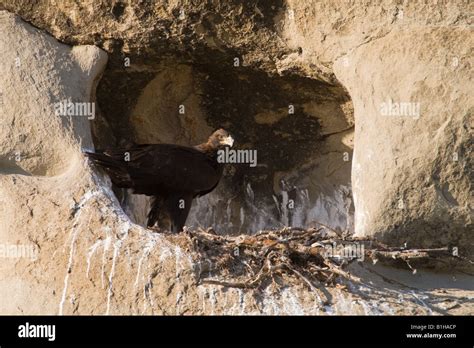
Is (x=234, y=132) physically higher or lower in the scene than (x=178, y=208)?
higher

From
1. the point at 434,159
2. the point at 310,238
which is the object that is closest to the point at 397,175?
the point at 434,159

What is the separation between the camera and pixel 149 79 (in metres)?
9.88

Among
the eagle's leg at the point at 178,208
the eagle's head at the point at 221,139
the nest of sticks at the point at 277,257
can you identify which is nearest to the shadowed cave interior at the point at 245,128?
→ the eagle's head at the point at 221,139

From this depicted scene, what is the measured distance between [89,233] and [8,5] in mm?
2320

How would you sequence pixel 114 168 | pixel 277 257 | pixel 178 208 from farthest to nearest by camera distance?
1. pixel 178 208
2. pixel 114 168
3. pixel 277 257

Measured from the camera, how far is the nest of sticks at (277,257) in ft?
25.7

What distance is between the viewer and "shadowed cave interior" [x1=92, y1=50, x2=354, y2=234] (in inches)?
384

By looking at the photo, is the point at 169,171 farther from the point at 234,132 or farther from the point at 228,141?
the point at 234,132

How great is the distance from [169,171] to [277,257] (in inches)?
70.5

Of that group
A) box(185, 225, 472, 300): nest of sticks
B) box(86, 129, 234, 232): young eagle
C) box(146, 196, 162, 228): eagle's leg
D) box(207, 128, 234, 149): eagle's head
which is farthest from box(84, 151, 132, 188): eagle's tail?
box(185, 225, 472, 300): nest of sticks

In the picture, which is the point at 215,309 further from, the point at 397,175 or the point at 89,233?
the point at 397,175

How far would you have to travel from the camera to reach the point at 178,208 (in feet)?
31.4

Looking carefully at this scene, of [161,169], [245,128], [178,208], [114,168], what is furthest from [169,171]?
[245,128]

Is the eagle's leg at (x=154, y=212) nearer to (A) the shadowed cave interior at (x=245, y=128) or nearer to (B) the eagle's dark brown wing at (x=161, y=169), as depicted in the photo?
(B) the eagle's dark brown wing at (x=161, y=169)
